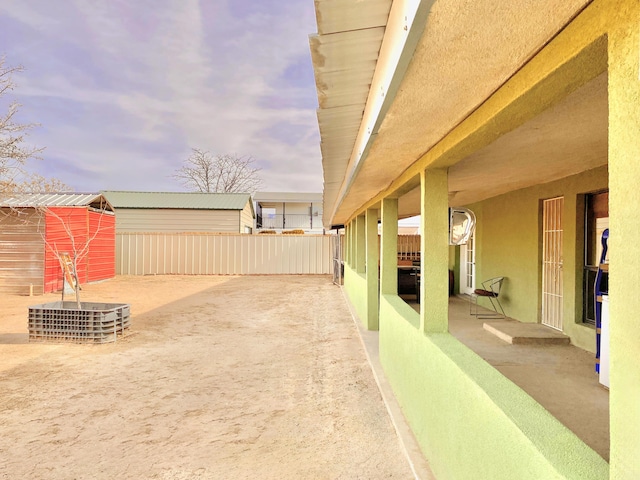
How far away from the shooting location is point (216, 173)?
33562 millimetres

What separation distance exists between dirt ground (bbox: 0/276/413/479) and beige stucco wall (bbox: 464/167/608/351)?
108 inches

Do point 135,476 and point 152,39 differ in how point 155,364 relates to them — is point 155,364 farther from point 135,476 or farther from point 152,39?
point 152,39

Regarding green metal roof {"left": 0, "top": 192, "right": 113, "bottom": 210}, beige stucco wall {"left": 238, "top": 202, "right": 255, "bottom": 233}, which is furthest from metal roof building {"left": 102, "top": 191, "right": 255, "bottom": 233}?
green metal roof {"left": 0, "top": 192, "right": 113, "bottom": 210}

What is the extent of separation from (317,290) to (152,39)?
20.0m

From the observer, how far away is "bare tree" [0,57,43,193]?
873 cm

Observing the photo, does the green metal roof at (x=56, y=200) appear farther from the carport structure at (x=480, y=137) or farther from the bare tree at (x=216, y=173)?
the bare tree at (x=216, y=173)

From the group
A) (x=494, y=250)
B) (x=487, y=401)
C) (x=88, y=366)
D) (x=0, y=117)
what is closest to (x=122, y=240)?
(x=0, y=117)

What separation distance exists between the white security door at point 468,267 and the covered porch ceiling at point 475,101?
16.8 feet

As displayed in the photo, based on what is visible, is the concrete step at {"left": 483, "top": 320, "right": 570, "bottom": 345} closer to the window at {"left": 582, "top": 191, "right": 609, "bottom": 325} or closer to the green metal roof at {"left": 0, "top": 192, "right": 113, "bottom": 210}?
the window at {"left": 582, "top": 191, "right": 609, "bottom": 325}

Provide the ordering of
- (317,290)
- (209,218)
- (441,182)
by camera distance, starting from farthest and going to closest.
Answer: (209,218)
(317,290)
(441,182)

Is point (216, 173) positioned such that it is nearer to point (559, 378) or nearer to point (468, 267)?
point (468, 267)

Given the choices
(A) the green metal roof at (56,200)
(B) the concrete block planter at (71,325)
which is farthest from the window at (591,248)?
(A) the green metal roof at (56,200)

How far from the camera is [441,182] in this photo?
286 centimetres

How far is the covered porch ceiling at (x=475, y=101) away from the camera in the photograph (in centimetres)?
107
